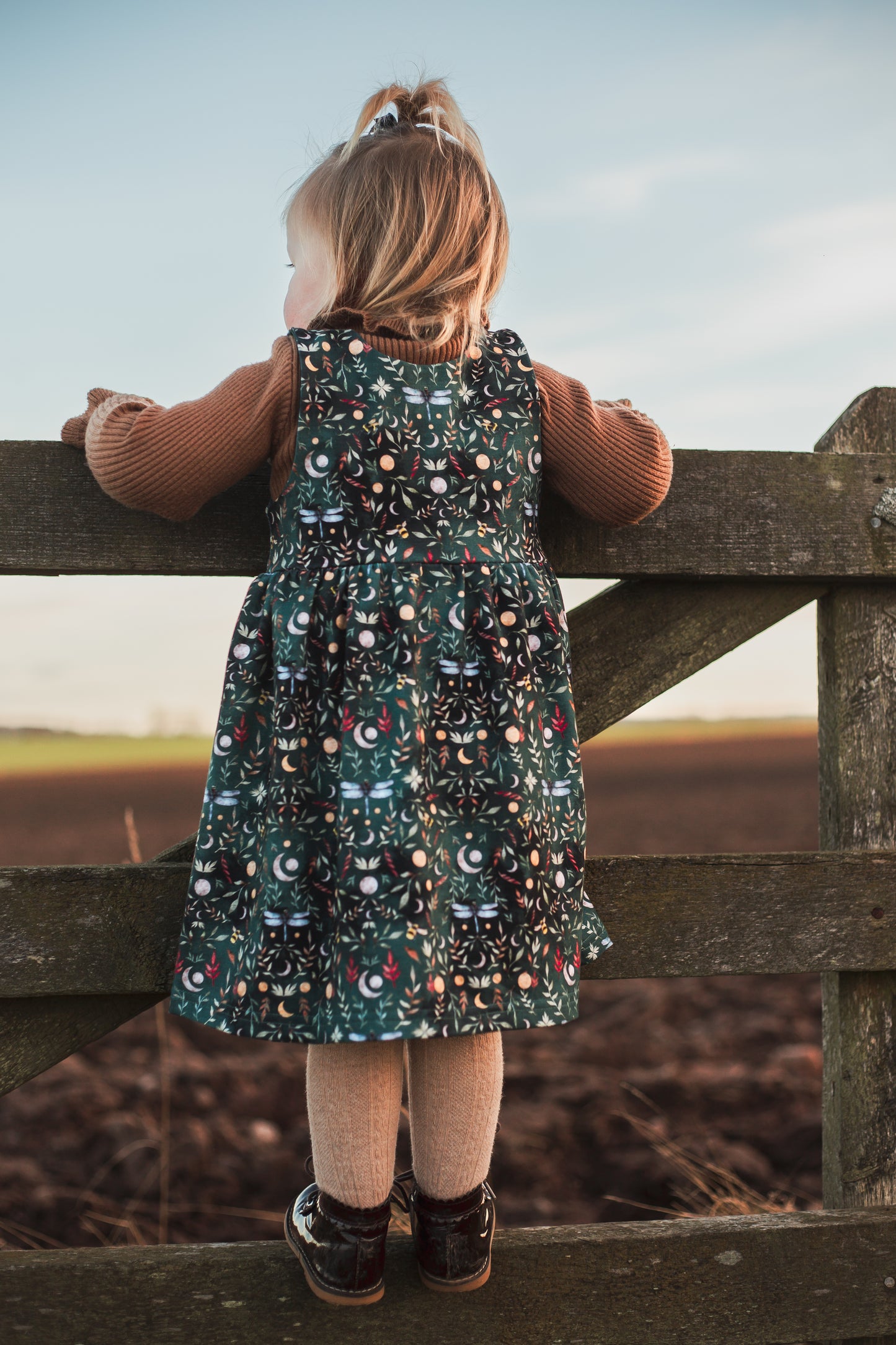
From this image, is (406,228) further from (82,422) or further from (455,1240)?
(455,1240)

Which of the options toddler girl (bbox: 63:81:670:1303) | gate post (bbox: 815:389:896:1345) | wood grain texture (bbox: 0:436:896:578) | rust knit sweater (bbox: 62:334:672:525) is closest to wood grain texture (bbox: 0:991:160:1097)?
toddler girl (bbox: 63:81:670:1303)

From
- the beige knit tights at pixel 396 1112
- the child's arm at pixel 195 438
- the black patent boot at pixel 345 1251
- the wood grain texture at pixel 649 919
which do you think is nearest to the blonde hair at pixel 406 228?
the child's arm at pixel 195 438

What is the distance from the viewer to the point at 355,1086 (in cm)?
150

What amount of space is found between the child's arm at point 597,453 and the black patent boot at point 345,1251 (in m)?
1.10

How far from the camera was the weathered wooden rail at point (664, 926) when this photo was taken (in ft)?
5.37

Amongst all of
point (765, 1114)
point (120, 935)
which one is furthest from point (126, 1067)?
point (120, 935)

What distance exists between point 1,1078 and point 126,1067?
8.32ft

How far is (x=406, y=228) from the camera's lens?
1.60m

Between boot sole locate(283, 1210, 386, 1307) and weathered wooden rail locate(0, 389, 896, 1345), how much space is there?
85mm

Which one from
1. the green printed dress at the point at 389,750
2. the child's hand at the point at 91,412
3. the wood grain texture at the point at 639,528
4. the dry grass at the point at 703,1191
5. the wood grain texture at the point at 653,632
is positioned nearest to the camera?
the green printed dress at the point at 389,750

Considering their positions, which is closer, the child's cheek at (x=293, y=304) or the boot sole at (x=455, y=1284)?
the boot sole at (x=455, y=1284)

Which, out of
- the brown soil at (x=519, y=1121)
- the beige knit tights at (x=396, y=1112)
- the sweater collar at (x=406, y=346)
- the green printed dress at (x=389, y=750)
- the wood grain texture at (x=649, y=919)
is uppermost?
the sweater collar at (x=406, y=346)

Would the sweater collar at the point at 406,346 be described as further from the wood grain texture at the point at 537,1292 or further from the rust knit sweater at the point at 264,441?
the wood grain texture at the point at 537,1292

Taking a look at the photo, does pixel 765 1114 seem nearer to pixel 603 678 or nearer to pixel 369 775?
pixel 603 678
